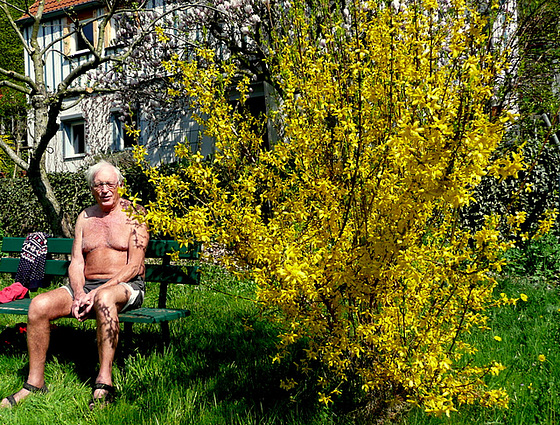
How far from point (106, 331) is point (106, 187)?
1084mm

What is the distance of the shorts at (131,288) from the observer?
3.54 m

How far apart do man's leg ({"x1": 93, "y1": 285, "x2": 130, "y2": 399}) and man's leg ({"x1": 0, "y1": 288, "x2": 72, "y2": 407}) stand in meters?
0.35

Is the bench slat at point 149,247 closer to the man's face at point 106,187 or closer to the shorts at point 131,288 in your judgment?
the shorts at point 131,288

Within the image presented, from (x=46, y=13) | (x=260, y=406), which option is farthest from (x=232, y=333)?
(x=46, y=13)

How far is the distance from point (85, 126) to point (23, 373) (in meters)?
11.1

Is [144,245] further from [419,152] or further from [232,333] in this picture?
[419,152]

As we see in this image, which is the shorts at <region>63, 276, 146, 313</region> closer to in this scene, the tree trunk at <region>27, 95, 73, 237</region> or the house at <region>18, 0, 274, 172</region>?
the tree trunk at <region>27, 95, 73, 237</region>

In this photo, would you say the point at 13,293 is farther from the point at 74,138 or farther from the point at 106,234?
the point at 74,138

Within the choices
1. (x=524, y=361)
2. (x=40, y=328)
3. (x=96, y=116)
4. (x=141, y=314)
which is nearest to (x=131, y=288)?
(x=141, y=314)

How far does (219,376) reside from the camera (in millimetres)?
3180

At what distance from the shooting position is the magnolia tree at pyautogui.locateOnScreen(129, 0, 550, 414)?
207cm

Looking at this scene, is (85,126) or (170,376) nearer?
(170,376)

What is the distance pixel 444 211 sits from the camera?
2400mm

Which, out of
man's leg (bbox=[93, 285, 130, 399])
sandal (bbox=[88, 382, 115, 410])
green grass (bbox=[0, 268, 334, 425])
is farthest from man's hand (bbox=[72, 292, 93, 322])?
sandal (bbox=[88, 382, 115, 410])
